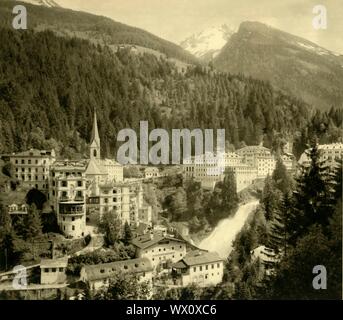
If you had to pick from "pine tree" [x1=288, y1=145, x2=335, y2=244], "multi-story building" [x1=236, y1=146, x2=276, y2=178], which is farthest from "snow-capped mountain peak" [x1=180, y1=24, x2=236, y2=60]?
"pine tree" [x1=288, y1=145, x2=335, y2=244]

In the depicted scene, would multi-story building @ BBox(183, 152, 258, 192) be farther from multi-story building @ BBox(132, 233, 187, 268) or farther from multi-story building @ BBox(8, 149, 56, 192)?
multi-story building @ BBox(8, 149, 56, 192)

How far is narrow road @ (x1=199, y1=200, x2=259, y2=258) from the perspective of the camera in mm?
10766

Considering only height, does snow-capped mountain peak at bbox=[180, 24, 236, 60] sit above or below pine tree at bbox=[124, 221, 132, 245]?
above

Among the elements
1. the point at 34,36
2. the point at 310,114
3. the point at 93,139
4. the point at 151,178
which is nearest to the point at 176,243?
the point at 151,178

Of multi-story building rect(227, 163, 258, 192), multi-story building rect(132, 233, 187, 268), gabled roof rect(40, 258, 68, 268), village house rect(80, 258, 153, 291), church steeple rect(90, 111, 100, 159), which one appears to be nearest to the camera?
village house rect(80, 258, 153, 291)

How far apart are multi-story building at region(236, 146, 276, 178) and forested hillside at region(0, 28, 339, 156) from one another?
1.26ft

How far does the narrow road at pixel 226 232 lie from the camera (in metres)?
10.8

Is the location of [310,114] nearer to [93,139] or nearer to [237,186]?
[237,186]

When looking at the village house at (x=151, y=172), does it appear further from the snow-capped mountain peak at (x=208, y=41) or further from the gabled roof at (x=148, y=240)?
the snow-capped mountain peak at (x=208, y=41)

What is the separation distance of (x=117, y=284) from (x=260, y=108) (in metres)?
6.54

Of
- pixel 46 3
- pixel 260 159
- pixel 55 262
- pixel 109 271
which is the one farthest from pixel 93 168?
pixel 260 159

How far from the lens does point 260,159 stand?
12.2m

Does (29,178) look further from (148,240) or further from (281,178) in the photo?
(281,178)

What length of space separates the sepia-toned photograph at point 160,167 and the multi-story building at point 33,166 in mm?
30
